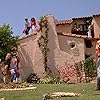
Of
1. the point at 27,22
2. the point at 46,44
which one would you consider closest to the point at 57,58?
the point at 46,44

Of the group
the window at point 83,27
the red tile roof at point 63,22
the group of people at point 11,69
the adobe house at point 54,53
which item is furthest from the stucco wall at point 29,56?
the window at point 83,27

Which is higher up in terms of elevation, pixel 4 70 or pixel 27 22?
pixel 27 22

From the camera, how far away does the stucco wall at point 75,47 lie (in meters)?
25.1

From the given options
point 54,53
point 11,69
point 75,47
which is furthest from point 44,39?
point 11,69

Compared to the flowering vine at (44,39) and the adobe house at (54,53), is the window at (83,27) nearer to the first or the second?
the adobe house at (54,53)

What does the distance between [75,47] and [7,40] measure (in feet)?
17.4

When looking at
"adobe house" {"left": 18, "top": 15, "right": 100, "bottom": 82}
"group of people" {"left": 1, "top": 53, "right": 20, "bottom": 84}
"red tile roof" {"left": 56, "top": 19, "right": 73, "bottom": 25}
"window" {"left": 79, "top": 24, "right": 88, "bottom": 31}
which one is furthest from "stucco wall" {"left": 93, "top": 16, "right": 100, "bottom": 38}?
"group of people" {"left": 1, "top": 53, "right": 20, "bottom": 84}

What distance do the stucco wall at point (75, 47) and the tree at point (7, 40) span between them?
372cm

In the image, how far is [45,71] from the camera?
23.9m

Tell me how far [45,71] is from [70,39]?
11.3 ft

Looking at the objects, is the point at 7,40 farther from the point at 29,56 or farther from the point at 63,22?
the point at 63,22

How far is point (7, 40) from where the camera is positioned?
23281 millimetres

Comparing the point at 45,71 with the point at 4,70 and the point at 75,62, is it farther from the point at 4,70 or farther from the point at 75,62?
the point at 4,70

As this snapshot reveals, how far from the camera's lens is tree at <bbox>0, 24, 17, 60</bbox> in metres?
23.2
